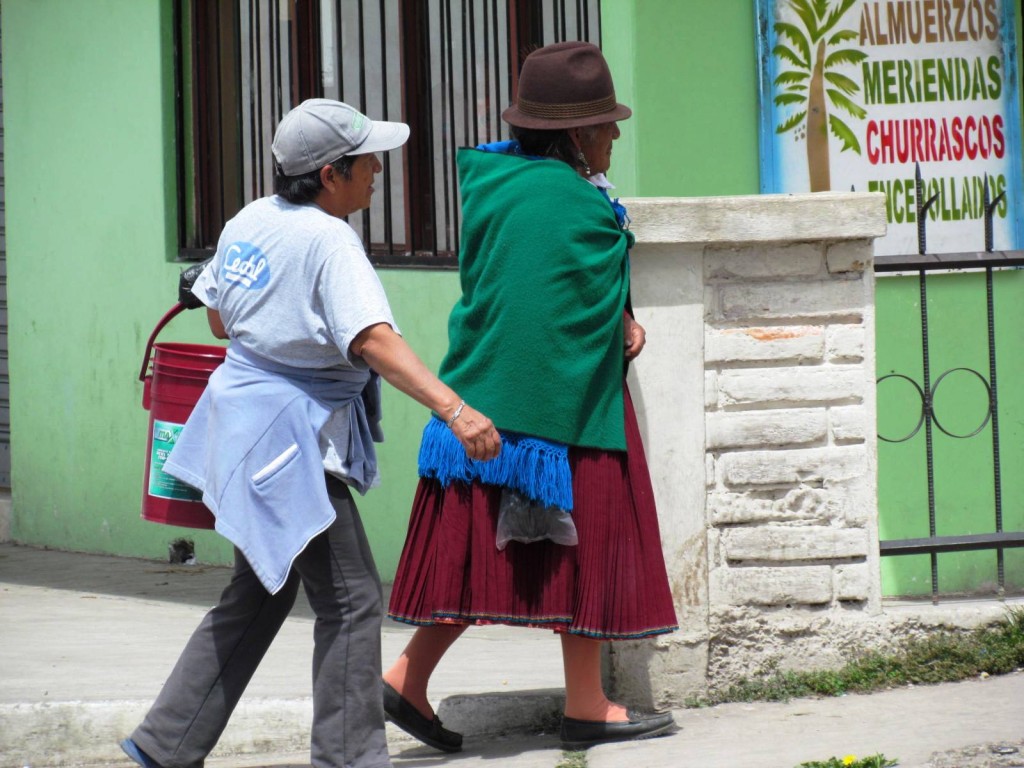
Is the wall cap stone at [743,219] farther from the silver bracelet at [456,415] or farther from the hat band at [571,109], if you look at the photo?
the silver bracelet at [456,415]

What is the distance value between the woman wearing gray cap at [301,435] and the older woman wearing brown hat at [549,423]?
297mm

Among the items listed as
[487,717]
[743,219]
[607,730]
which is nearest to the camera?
[607,730]

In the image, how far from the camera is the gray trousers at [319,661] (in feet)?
11.9

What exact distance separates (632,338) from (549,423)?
369 mm

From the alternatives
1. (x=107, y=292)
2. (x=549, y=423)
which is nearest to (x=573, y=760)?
(x=549, y=423)

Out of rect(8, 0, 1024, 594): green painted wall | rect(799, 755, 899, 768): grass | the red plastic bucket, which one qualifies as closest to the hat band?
the red plastic bucket

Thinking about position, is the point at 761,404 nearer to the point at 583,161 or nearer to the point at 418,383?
the point at 583,161

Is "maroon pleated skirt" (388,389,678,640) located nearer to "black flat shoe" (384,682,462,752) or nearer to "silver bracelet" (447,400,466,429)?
"black flat shoe" (384,682,462,752)

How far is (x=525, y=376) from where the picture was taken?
3.83 meters

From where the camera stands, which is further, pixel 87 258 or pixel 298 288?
pixel 87 258

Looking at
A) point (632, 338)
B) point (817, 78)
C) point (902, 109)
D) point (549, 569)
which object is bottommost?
point (549, 569)

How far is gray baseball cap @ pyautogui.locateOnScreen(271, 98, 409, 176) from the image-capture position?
3576 millimetres

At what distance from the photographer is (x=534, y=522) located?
151 inches

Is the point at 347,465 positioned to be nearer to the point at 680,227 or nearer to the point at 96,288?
the point at 680,227
